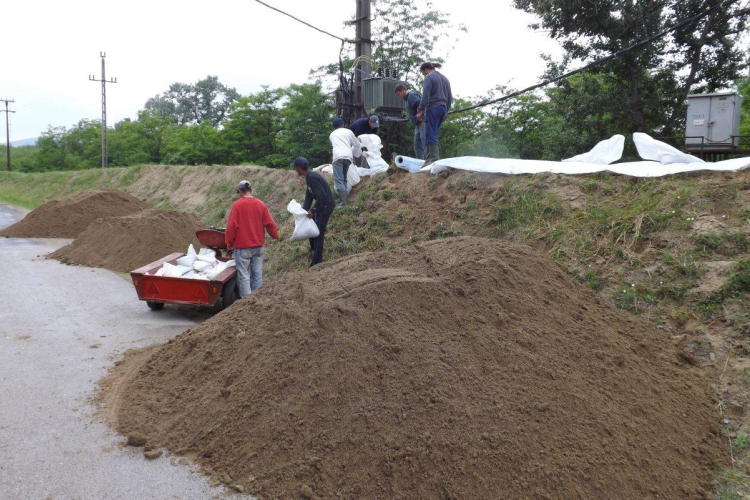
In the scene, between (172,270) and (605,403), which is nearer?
(605,403)

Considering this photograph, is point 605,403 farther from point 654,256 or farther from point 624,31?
point 624,31

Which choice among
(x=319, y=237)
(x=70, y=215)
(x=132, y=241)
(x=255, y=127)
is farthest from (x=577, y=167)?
(x=255, y=127)

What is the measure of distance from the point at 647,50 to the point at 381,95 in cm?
767

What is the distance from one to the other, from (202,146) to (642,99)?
19.7 metres

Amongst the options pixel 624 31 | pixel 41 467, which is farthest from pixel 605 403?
pixel 624 31

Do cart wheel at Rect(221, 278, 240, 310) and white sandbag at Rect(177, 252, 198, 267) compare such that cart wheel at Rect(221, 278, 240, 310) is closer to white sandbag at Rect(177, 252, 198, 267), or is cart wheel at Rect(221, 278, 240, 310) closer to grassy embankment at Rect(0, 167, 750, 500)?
white sandbag at Rect(177, 252, 198, 267)

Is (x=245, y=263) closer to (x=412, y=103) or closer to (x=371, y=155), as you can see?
(x=371, y=155)

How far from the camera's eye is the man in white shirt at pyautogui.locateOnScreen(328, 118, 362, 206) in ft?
35.2

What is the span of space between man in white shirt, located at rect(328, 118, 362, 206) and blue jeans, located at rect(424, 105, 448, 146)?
1.46m

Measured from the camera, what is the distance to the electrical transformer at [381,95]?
1248cm

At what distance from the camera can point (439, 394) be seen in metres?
4.05

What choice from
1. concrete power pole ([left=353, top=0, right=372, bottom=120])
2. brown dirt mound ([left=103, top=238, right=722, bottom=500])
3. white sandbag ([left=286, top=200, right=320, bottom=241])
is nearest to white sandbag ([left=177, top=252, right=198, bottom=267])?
white sandbag ([left=286, top=200, right=320, bottom=241])

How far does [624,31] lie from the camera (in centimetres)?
1502

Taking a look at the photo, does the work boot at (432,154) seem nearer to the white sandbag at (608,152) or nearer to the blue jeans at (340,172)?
the blue jeans at (340,172)
